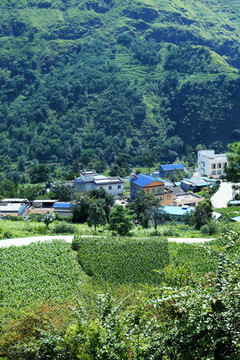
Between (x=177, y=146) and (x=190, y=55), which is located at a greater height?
(x=190, y=55)

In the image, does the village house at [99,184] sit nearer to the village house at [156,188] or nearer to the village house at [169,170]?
the village house at [156,188]

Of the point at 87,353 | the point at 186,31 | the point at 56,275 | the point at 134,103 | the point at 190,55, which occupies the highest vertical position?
the point at 186,31

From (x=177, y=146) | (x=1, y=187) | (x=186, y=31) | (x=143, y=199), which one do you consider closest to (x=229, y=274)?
(x=143, y=199)

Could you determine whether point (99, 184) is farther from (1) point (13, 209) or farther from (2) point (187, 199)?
(1) point (13, 209)

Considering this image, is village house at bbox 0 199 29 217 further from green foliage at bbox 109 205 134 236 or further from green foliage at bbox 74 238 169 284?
green foliage at bbox 74 238 169 284

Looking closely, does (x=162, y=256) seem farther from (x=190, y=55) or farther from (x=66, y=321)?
(x=190, y=55)

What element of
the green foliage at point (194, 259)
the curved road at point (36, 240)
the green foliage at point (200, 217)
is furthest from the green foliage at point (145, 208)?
the green foliage at point (194, 259)
